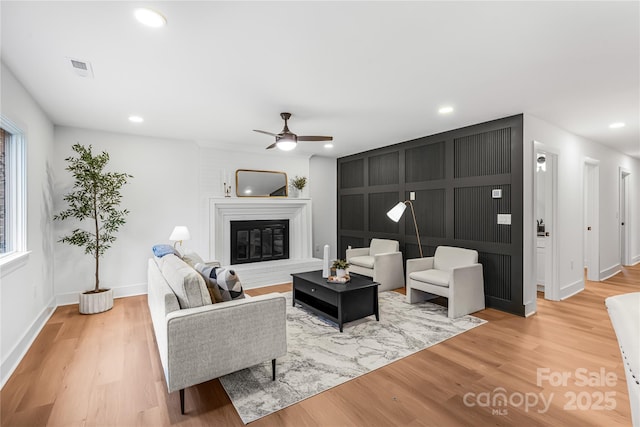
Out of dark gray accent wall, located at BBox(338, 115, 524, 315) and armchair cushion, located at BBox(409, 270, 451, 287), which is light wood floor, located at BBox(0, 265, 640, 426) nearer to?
armchair cushion, located at BBox(409, 270, 451, 287)

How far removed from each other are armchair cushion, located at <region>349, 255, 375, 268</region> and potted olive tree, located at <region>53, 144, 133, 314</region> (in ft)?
11.3

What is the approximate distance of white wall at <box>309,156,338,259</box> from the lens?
6.64m

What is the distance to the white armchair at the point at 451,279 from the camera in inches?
143

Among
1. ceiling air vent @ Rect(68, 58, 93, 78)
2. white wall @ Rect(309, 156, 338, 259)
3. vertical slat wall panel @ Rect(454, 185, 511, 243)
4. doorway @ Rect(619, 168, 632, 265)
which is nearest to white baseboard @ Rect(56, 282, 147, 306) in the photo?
ceiling air vent @ Rect(68, 58, 93, 78)

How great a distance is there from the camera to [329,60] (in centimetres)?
238

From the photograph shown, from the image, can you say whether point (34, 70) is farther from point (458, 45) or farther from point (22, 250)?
point (458, 45)

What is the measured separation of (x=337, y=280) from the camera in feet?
11.7

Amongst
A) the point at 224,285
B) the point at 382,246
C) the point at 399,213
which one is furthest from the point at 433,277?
the point at 224,285

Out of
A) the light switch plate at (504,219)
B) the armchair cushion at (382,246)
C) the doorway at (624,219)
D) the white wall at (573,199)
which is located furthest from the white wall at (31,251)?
the doorway at (624,219)

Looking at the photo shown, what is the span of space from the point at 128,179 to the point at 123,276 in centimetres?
143

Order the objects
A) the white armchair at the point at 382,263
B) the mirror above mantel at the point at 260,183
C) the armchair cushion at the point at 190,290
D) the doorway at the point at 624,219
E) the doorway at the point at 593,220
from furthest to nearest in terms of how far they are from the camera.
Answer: the doorway at the point at 624,219
the mirror above mantel at the point at 260,183
the doorway at the point at 593,220
the white armchair at the point at 382,263
the armchair cushion at the point at 190,290

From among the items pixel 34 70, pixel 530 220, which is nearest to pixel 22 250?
pixel 34 70

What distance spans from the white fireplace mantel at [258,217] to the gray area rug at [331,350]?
80.9 inches

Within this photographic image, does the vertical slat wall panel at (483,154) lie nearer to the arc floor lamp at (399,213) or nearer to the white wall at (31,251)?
the arc floor lamp at (399,213)
